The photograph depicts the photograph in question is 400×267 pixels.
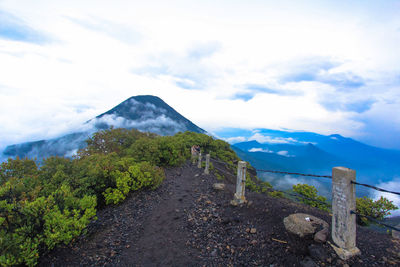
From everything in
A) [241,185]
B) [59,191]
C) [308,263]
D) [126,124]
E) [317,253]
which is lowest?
[308,263]

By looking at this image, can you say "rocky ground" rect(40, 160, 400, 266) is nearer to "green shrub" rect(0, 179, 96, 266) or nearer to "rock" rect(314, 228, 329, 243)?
"rock" rect(314, 228, 329, 243)

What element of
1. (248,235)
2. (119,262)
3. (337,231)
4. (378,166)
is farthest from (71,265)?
(378,166)

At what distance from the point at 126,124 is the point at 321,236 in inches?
5300

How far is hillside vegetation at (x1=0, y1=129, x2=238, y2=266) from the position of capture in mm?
3342

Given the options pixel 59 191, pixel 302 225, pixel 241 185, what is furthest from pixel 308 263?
pixel 59 191

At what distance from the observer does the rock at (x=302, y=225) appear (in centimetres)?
367

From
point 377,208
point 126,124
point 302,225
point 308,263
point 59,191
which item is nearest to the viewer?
point 308,263

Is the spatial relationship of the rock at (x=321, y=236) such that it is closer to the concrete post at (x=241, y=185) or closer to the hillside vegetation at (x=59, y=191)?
the concrete post at (x=241, y=185)

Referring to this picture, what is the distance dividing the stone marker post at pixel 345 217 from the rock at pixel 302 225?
15.5 inches

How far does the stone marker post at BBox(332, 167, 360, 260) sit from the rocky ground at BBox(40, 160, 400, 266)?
0.50ft

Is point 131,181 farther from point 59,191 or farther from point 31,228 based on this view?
point 31,228

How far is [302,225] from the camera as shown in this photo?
12.4ft

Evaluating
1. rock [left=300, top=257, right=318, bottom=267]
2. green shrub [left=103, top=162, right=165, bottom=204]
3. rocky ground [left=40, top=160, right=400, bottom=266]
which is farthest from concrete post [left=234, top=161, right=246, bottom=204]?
green shrub [left=103, top=162, right=165, bottom=204]

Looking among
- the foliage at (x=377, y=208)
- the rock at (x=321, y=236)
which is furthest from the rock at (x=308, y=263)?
the foliage at (x=377, y=208)
